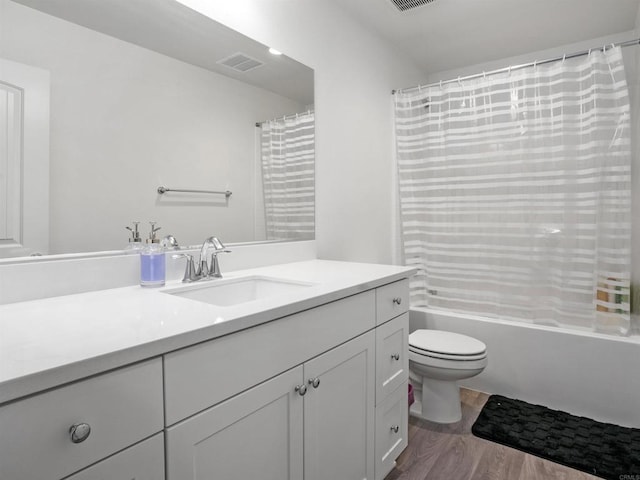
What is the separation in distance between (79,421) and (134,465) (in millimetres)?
145

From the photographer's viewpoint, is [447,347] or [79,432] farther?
[447,347]

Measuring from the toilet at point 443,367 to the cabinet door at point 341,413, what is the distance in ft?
2.22

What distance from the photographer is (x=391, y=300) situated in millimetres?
1500

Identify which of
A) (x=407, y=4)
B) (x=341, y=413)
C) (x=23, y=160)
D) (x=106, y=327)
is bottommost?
(x=341, y=413)

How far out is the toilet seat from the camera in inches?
74.4

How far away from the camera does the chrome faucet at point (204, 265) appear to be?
133 centimetres

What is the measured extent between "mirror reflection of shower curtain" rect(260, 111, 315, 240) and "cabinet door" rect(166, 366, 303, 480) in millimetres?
917

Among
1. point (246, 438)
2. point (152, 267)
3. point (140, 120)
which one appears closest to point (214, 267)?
point (152, 267)

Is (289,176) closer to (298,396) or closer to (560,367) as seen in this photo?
(298,396)

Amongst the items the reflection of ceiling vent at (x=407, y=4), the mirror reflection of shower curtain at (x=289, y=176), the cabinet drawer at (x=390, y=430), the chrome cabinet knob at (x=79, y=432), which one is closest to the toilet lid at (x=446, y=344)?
the cabinet drawer at (x=390, y=430)

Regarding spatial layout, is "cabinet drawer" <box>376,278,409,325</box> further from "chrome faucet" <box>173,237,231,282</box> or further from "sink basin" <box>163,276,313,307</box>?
"chrome faucet" <box>173,237,231,282</box>

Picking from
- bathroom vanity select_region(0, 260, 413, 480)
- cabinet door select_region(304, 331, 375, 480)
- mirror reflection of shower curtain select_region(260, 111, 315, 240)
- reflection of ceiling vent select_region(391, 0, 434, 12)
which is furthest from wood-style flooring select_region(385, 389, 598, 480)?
reflection of ceiling vent select_region(391, 0, 434, 12)

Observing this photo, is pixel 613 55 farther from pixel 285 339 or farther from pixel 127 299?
pixel 127 299

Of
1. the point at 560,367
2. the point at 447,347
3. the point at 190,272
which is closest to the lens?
the point at 190,272
